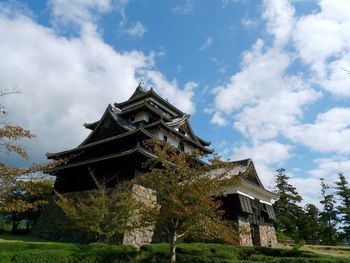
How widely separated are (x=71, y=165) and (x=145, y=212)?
42.4 ft

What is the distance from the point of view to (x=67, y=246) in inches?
512

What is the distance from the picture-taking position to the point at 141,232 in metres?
19.1

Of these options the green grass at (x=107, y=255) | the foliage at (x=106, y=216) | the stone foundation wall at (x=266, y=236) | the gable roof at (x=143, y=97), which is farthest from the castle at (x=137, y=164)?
the green grass at (x=107, y=255)

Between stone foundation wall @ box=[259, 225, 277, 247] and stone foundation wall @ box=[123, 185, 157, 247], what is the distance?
963 cm

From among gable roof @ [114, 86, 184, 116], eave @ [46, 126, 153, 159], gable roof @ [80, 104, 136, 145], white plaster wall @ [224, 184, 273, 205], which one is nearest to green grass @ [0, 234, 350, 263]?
white plaster wall @ [224, 184, 273, 205]

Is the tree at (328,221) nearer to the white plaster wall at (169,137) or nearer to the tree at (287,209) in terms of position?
the tree at (287,209)

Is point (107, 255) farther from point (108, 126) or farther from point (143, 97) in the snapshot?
point (143, 97)

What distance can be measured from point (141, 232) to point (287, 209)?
22721 mm

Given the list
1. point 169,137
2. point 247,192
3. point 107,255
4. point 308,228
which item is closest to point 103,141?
point 169,137

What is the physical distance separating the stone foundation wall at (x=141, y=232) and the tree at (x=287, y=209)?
62.8ft

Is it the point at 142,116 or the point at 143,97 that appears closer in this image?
the point at 142,116

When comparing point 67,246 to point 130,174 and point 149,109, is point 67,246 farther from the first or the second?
point 149,109

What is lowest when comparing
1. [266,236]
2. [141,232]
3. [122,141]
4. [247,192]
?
[141,232]

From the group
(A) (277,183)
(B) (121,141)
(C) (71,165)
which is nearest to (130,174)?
(B) (121,141)
